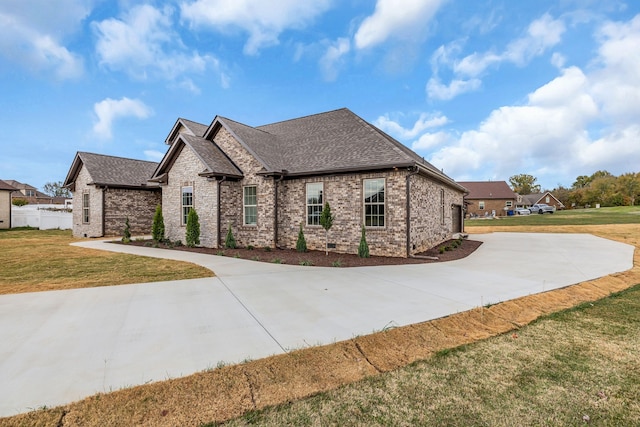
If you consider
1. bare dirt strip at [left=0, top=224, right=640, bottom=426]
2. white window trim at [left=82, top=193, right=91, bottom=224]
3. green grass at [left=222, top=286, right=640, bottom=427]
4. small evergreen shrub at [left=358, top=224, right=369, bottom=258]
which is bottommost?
Answer: green grass at [left=222, top=286, right=640, bottom=427]

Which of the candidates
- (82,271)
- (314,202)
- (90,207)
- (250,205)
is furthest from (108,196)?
(314,202)

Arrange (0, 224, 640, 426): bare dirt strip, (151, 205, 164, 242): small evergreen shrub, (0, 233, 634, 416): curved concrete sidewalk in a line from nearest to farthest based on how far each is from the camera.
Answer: (0, 224, 640, 426): bare dirt strip → (0, 233, 634, 416): curved concrete sidewalk → (151, 205, 164, 242): small evergreen shrub

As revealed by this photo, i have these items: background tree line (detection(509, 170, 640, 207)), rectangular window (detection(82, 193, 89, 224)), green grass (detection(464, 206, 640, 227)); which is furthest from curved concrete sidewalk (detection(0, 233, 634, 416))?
background tree line (detection(509, 170, 640, 207))

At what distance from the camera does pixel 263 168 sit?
1330cm

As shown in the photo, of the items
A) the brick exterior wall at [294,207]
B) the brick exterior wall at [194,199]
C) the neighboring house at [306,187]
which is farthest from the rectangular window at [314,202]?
the brick exterior wall at [194,199]

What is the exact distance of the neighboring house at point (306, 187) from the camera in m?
11.2

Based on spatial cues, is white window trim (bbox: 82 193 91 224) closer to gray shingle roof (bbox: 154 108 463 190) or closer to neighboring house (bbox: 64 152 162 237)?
neighboring house (bbox: 64 152 162 237)

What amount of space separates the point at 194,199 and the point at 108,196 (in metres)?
9.19

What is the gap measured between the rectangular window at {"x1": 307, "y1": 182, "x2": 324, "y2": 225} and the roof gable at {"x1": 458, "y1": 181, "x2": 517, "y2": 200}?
4697cm

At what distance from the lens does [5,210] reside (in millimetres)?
26547

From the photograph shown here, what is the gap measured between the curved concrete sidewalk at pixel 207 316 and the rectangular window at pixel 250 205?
5.32m

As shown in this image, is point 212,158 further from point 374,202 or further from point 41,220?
point 41,220

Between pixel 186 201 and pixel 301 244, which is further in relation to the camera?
pixel 186 201

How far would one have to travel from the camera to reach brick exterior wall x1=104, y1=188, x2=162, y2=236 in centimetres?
1906
